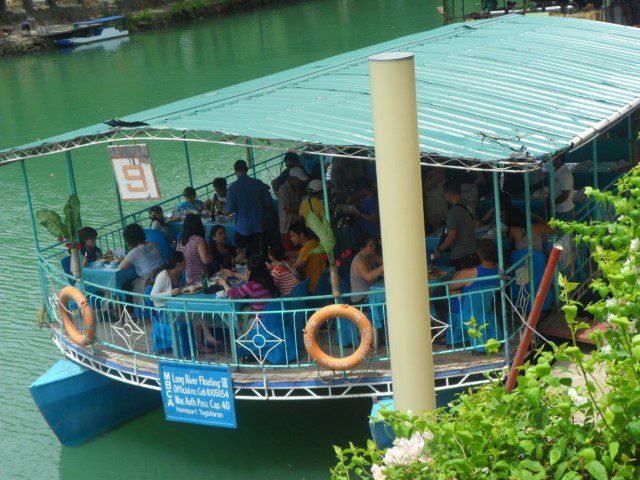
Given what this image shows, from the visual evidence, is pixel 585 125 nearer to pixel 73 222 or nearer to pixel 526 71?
pixel 526 71

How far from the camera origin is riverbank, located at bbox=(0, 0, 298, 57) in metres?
46.2

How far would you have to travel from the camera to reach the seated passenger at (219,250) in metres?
9.92

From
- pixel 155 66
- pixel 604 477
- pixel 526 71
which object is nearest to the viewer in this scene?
pixel 604 477

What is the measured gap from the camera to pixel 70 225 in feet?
31.4

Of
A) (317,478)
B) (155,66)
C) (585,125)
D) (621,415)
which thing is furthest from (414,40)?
(155,66)

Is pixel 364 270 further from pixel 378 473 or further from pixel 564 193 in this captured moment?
pixel 378 473

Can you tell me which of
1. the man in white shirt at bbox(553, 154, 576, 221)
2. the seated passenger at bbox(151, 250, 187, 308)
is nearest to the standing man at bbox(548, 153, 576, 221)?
the man in white shirt at bbox(553, 154, 576, 221)

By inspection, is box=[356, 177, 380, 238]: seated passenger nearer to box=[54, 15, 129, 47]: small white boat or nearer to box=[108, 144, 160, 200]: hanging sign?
box=[108, 144, 160, 200]: hanging sign

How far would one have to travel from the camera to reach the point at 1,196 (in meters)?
20.8

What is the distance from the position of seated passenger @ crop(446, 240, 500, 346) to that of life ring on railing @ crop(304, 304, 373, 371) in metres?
0.75

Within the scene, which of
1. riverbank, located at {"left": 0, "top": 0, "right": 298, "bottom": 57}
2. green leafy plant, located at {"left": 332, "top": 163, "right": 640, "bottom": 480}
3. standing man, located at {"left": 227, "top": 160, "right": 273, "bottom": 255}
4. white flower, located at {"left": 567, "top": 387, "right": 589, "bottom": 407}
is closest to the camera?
green leafy plant, located at {"left": 332, "top": 163, "right": 640, "bottom": 480}

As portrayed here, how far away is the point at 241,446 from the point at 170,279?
178 centimetres

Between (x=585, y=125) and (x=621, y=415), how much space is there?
582cm

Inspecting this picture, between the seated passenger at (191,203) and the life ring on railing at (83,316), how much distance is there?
293cm
